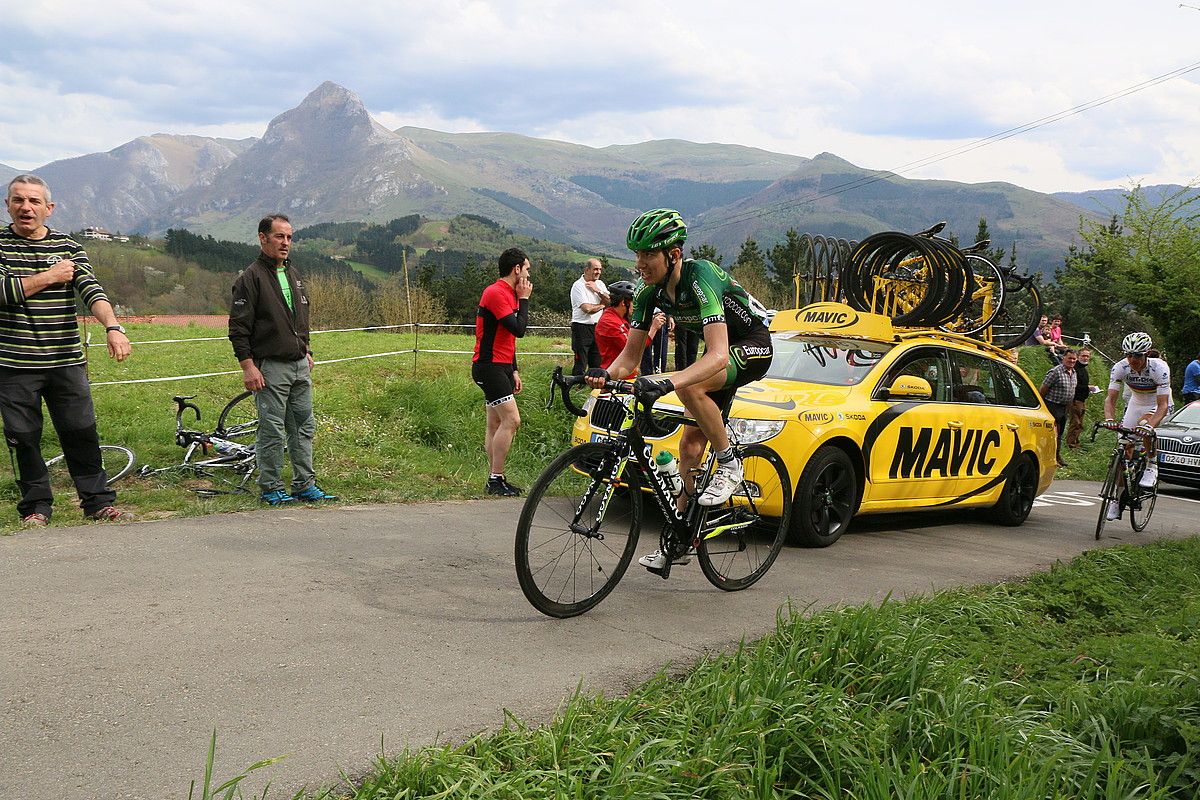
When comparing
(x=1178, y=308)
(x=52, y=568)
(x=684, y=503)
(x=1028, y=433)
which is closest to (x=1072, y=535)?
(x=1028, y=433)

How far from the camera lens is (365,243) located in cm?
19900

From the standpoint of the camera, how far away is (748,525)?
5.82 metres

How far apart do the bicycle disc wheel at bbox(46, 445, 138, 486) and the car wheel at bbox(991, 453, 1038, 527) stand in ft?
25.9

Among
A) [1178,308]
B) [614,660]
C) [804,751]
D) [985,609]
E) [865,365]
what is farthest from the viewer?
[1178,308]

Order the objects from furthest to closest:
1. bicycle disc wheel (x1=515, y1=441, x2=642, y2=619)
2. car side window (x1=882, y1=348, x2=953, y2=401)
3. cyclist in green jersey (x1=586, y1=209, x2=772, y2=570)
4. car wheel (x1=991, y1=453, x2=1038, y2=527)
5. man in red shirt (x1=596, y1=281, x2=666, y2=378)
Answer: man in red shirt (x1=596, y1=281, x2=666, y2=378) < car wheel (x1=991, y1=453, x2=1038, y2=527) < car side window (x1=882, y1=348, x2=953, y2=401) < cyclist in green jersey (x1=586, y1=209, x2=772, y2=570) < bicycle disc wheel (x1=515, y1=441, x2=642, y2=619)

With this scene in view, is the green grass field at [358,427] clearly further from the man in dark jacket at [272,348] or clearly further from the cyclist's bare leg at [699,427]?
the cyclist's bare leg at [699,427]

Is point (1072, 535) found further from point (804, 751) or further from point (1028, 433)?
point (804, 751)

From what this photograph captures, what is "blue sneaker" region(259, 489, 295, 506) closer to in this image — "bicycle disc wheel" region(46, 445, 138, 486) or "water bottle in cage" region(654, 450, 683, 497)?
"bicycle disc wheel" region(46, 445, 138, 486)

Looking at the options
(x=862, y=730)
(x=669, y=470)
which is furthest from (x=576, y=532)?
(x=862, y=730)

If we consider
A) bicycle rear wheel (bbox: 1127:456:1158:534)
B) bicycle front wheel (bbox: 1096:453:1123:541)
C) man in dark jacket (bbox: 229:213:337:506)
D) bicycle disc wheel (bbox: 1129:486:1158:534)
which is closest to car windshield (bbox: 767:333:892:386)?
bicycle front wheel (bbox: 1096:453:1123:541)

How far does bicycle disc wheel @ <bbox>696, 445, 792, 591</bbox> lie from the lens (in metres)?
5.58

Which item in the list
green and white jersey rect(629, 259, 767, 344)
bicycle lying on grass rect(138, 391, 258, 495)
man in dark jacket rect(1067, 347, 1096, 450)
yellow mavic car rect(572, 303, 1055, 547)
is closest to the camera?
green and white jersey rect(629, 259, 767, 344)

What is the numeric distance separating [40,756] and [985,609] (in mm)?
4604

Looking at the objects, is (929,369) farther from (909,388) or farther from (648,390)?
(648,390)
